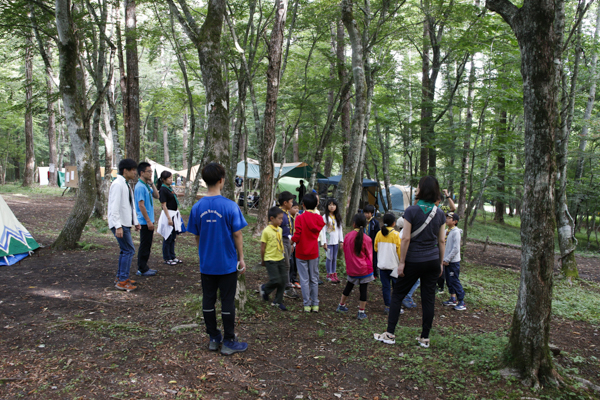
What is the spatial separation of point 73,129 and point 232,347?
19.3ft

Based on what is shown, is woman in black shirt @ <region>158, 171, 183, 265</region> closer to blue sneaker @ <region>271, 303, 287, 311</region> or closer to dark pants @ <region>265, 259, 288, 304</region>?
dark pants @ <region>265, 259, 288, 304</region>

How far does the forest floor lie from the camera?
2932 millimetres

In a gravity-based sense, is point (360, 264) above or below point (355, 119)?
below

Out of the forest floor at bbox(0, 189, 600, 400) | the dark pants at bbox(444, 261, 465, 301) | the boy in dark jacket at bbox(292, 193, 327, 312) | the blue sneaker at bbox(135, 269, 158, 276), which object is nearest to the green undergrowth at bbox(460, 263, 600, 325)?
the forest floor at bbox(0, 189, 600, 400)

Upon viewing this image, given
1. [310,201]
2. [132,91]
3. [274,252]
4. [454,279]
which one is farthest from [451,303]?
[132,91]

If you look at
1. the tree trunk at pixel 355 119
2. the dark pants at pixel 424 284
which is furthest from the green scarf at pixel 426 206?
the tree trunk at pixel 355 119

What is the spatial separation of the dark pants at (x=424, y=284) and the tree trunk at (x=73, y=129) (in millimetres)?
6084

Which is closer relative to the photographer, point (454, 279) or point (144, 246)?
point (454, 279)

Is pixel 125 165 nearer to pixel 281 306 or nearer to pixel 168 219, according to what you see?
pixel 168 219

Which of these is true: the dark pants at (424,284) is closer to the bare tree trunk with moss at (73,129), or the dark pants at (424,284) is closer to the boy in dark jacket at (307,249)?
the boy in dark jacket at (307,249)

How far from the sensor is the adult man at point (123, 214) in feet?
16.4

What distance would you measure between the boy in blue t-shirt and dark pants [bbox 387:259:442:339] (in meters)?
1.75

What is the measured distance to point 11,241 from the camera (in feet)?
20.0

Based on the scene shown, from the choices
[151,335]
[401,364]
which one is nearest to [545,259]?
[401,364]
